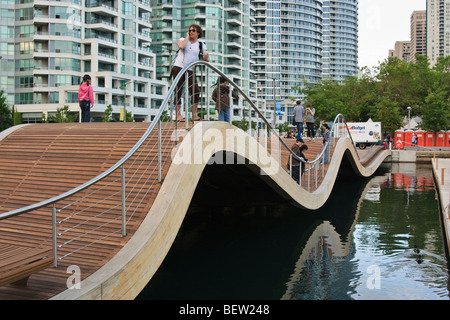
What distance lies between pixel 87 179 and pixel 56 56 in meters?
55.8

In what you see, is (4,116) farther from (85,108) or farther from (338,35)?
(338,35)

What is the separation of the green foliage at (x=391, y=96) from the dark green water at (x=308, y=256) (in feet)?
128

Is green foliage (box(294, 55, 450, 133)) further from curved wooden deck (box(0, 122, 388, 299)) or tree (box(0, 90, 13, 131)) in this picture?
curved wooden deck (box(0, 122, 388, 299))

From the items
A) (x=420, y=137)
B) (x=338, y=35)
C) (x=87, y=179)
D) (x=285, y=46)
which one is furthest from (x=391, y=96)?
(x=338, y=35)

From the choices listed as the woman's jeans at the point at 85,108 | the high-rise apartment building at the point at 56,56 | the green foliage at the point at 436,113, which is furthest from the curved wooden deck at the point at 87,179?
the high-rise apartment building at the point at 56,56

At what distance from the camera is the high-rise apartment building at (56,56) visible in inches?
2288

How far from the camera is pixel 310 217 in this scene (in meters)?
15.2

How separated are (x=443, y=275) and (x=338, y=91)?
54.7m

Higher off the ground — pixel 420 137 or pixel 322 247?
pixel 420 137

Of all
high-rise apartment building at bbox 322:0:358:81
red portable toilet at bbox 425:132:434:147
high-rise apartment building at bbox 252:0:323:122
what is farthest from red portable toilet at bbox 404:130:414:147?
high-rise apartment building at bbox 322:0:358:81

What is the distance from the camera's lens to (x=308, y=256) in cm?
1056

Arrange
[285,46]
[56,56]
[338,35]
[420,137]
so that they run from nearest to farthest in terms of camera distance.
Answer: [420,137], [56,56], [285,46], [338,35]

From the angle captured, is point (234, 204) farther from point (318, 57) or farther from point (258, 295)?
point (318, 57)
